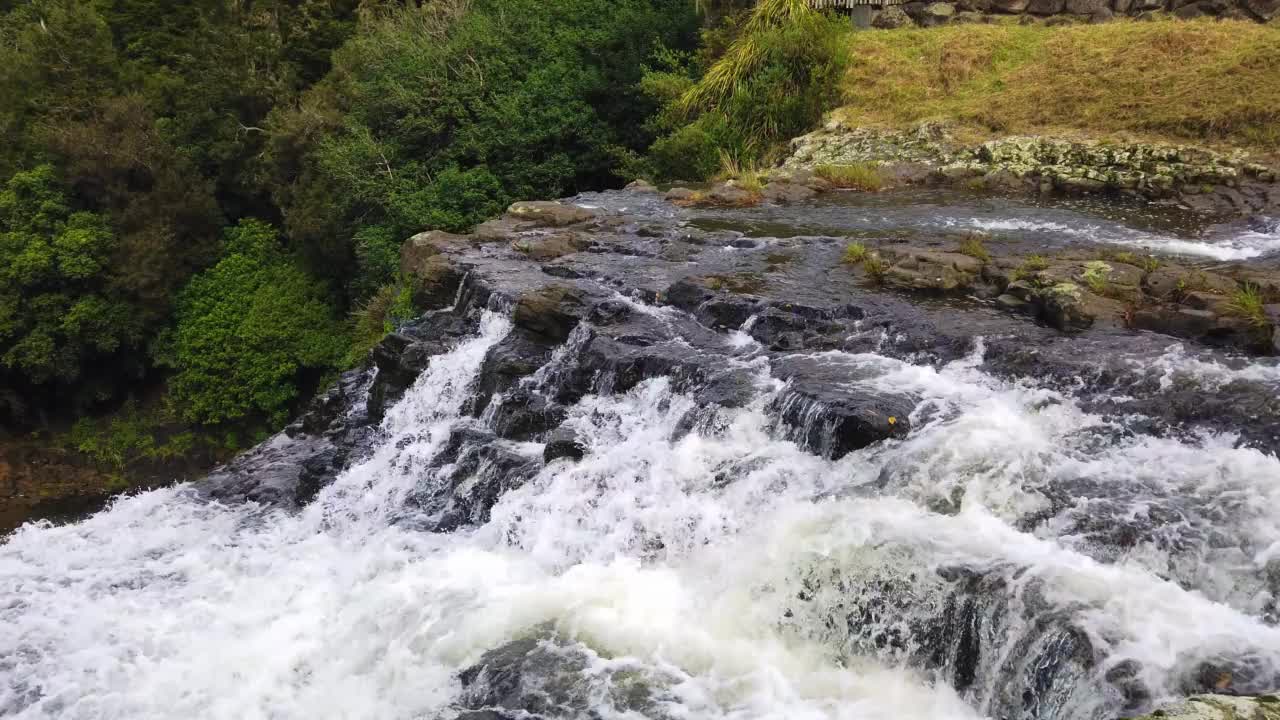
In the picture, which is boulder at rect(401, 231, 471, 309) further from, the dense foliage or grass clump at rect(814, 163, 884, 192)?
grass clump at rect(814, 163, 884, 192)

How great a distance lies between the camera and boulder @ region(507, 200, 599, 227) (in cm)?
1390

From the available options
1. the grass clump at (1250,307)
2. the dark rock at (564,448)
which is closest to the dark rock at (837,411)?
the dark rock at (564,448)

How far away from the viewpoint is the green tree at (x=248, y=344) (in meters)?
18.7

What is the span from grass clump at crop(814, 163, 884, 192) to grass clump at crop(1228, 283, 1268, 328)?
744cm

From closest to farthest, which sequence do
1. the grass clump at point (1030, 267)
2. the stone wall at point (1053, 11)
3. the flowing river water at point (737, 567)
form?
the flowing river water at point (737, 567) → the grass clump at point (1030, 267) → the stone wall at point (1053, 11)

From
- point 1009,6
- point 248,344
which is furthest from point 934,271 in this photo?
point 248,344

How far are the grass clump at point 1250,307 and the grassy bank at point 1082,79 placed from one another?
6259 mm

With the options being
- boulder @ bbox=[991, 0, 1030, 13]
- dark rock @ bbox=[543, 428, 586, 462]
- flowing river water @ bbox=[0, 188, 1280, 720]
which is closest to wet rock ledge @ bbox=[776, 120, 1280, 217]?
boulder @ bbox=[991, 0, 1030, 13]

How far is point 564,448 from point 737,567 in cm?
230

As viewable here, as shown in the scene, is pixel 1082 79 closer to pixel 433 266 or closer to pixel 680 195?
pixel 680 195

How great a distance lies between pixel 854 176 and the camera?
15.3 m

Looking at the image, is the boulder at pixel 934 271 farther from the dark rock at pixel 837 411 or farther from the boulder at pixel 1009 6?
the boulder at pixel 1009 6

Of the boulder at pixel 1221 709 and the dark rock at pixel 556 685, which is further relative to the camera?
the dark rock at pixel 556 685

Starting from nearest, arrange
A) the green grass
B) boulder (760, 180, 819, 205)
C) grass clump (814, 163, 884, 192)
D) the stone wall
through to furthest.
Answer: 1. the green grass
2. boulder (760, 180, 819, 205)
3. grass clump (814, 163, 884, 192)
4. the stone wall
